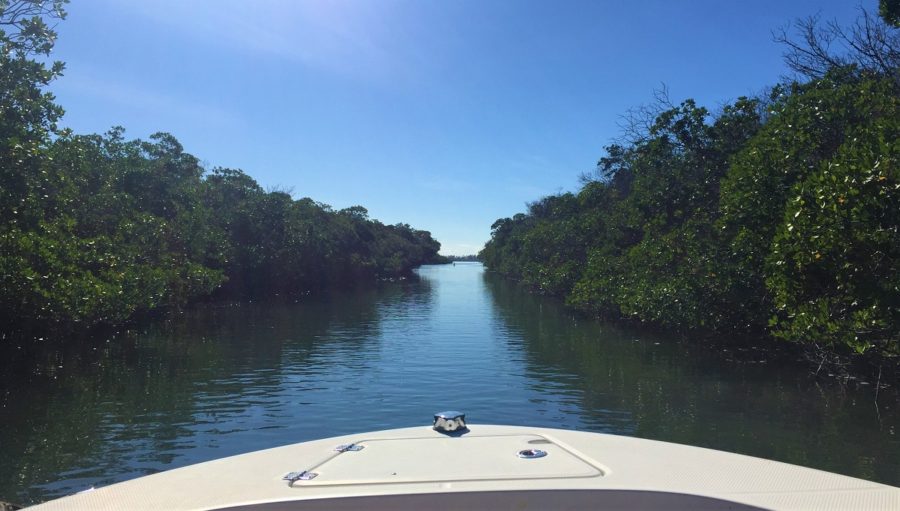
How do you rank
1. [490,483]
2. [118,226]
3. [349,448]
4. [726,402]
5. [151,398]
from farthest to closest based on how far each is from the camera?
[118,226] → [151,398] → [726,402] → [349,448] → [490,483]

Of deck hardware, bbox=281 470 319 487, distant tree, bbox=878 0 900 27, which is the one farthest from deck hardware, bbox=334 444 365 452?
distant tree, bbox=878 0 900 27

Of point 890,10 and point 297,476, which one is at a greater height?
point 890,10

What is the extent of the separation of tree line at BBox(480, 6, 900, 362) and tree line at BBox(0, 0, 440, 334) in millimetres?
14734

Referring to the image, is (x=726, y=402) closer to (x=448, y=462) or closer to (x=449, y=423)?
(x=449, y=423)

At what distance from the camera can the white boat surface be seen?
2.83 m

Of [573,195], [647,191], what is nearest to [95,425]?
[647,191]

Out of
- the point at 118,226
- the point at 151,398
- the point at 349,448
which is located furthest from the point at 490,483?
the point at 118,226

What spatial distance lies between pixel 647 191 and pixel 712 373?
31.1 ft

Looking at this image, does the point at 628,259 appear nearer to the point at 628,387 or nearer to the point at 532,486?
the point at 628,387

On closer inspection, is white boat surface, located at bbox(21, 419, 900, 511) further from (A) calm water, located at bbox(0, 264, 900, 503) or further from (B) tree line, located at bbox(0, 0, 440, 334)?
(B) tree line, located at bbox(0, 0, 440, 334)

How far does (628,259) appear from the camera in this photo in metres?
24.5

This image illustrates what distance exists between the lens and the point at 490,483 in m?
3.00

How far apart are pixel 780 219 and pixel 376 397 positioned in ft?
30.7

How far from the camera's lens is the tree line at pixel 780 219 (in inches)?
353
